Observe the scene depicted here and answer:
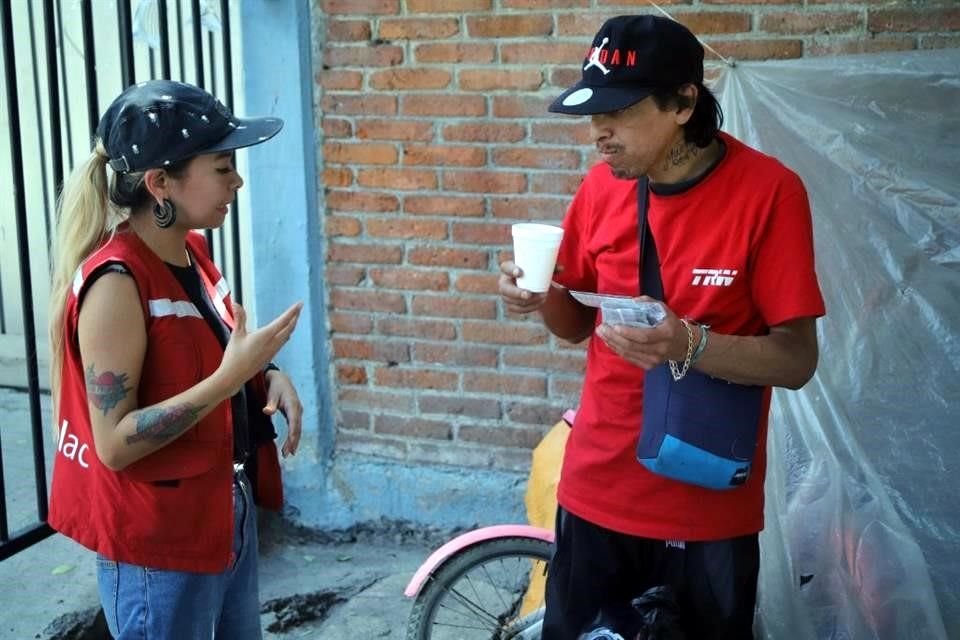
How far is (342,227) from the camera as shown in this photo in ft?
13.7

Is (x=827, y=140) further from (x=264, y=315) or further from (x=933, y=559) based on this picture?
(x=264, y=315)

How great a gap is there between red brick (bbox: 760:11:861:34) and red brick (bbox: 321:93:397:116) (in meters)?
1.36

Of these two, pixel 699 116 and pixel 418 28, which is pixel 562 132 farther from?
pixel 699 116

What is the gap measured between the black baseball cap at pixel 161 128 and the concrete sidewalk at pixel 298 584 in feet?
6.45

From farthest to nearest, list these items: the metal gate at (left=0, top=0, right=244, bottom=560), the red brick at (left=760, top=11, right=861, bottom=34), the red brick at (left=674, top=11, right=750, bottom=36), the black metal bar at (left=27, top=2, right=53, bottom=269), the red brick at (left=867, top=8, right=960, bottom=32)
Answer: the black metal bar at (left=27, top=2, right=53, bottom=269)
the metal gate at (left=0, top=0, right=244, bottom=560)
the red brick at (left=674, top=11, right=750, bottom=36)
the red brick at (left=760, top=11, right=861, bottom=34)
the red brick at (left=867, top=8, right=960, bottom=32)

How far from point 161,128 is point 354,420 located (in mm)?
2349

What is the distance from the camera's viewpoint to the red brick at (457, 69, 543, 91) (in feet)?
12.6

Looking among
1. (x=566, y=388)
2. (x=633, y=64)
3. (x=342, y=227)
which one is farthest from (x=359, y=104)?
(x=633, y=64)

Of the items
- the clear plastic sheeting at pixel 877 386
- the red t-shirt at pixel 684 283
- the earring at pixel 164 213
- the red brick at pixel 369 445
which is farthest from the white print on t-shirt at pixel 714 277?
the red brick at pixel 369 445

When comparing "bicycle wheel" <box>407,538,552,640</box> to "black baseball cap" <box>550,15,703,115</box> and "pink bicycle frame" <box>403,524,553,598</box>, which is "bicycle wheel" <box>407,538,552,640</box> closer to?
"pink bicycle frame" <box>403,524,553,598</box>

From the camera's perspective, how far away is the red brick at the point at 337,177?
4121 millimetres

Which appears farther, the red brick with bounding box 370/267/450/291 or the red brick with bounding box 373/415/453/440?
the red brick with bounding box 373/415/453/440

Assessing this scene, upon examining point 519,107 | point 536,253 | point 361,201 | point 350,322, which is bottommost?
point 350,322

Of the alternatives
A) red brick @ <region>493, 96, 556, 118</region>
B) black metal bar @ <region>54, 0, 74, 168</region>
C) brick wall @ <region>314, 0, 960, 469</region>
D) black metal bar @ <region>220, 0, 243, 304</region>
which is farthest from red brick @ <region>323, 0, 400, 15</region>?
black metal bar @ <region>54, 0, 74, 168</region>
